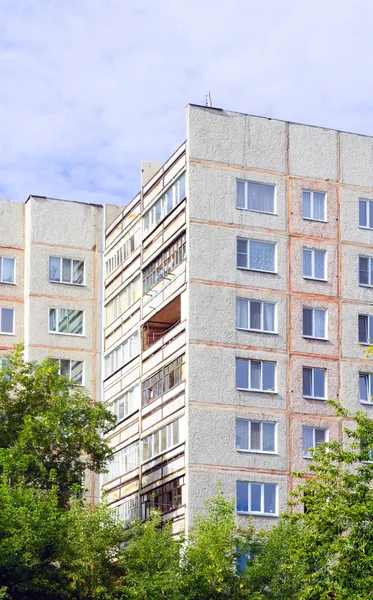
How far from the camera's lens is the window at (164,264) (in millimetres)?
66938

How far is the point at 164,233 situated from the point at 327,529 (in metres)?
23.8

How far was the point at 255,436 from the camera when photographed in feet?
213

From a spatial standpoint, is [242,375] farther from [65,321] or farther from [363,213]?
[65,321]

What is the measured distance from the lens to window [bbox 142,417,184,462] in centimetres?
6481

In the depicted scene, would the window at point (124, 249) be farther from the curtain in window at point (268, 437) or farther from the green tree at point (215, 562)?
the green tree at point (215, 562)

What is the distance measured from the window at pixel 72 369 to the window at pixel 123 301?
9.23 ft

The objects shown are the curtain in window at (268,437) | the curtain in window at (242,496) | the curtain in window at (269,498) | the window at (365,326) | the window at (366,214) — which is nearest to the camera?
the curtain in window at (242,496)

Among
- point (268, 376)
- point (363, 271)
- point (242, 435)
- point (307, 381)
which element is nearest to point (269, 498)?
point (242, 435)

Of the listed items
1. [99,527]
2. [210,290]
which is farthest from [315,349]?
[99,527]

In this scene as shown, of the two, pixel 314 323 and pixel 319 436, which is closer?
pixel 319 436

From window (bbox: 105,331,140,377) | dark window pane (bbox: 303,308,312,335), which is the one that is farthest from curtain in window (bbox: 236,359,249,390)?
window (bbox: 105,331,140,377)

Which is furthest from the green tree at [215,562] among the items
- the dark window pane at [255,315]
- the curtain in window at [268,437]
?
the dark window pane at [255,315]

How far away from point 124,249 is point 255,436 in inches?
582

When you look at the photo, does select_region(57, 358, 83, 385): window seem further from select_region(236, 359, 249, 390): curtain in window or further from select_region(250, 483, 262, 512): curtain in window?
select_region(250, 483, 262, 512): curtain in window
